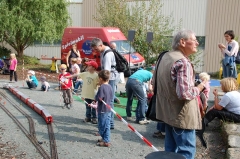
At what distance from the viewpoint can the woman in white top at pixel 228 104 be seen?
6621 millimetres

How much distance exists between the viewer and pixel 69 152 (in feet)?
18.9

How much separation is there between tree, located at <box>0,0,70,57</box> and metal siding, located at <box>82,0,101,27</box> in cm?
A: 451

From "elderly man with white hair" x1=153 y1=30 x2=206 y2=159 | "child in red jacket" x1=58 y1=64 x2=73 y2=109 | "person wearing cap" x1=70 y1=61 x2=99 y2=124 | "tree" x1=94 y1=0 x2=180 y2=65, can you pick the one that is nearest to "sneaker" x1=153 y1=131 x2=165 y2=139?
"person wearing cap" x1=70 y1=61 x2=99 y2=124

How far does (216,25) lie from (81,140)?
18.7 m

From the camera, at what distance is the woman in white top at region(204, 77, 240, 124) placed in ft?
21.7

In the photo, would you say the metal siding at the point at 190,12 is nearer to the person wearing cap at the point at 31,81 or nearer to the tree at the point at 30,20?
the tree at the point at 30,20

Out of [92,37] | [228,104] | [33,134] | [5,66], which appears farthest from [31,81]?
[228,104]

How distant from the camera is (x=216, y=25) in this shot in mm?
22891

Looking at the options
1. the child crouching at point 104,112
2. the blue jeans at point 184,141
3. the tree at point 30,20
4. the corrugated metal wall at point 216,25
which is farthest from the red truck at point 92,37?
the blue jeans at point 184,141

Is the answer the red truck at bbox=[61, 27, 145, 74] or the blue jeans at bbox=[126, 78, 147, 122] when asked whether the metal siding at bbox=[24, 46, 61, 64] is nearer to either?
the red truck at bbox=[61, 27, 145, 74]

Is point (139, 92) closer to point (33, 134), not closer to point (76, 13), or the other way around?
point (33, 134)

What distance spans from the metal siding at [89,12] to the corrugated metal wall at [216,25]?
8.84 m

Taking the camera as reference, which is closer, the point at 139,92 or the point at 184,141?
the point at 184,141

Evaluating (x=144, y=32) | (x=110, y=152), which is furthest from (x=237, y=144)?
(x=144, y=32)
